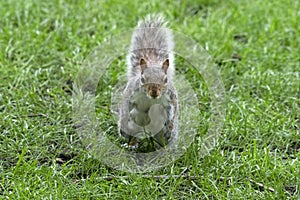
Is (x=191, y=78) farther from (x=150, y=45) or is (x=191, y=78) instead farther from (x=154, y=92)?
(x=154, y=92)

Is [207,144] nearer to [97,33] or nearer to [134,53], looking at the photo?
[134,53]

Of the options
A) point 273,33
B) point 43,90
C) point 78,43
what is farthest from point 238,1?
point 43,90

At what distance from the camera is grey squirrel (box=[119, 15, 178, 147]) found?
2961 mm

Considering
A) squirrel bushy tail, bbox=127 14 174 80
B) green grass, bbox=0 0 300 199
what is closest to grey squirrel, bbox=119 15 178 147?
squirrel bushy tail, bbox=127 14 174 80

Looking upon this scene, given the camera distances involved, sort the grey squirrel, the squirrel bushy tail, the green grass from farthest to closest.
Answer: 1. the squirrel bushy tail
2. the grey squirrel
3. the green grass

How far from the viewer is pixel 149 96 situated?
2.91 metres

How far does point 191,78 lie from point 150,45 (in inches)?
22.3

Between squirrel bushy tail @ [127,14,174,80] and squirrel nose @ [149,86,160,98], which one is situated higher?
squirrel bushy tail @ [127,14,174,80]

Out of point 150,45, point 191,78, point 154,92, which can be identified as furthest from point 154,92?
point 191,78

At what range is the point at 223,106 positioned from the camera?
361 centimetres

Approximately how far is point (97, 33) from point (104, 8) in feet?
1.30

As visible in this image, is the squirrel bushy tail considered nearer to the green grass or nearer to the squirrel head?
the squirrel head

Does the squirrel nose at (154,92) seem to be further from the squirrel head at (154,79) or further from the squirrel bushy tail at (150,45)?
the squirrel bushy tail at (150,45)

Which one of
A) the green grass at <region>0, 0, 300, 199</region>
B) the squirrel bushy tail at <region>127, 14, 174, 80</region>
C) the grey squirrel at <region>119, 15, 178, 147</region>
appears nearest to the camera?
the green grass at <region>0, 0, 300, 199</region>
